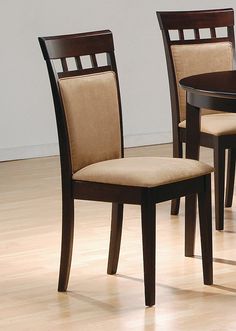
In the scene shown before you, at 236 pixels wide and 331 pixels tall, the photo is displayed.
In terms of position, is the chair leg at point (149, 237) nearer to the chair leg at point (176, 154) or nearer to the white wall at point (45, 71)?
the chair leg at point (176, 154)

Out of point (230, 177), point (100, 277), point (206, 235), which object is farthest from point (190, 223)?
point (230, 177)

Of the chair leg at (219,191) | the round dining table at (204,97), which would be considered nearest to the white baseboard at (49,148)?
the chair leg at (219,191)

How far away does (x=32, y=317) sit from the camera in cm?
324

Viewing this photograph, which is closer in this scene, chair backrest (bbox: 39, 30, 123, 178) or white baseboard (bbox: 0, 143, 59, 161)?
chair backrest (bbox: 39, 30, 123, 178)

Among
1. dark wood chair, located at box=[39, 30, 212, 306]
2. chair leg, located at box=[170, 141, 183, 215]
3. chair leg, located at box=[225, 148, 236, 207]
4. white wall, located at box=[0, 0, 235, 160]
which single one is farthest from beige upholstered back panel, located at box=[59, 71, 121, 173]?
white wall, located at box=[0, 0, 235, 160]

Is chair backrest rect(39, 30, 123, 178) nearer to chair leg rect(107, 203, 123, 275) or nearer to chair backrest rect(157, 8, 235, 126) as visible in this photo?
chair leg rect(107, 203, 123, 275)

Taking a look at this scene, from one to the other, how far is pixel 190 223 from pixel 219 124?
24.1 inches

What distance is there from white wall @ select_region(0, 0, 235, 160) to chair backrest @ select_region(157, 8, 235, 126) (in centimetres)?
159

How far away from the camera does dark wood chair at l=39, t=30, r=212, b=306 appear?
3.29 meters

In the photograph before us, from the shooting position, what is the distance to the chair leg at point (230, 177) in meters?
4.62

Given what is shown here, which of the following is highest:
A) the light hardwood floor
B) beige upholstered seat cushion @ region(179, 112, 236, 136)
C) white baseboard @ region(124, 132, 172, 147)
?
beige upholstered seat cushion @ region(179, 112, 236, 136)

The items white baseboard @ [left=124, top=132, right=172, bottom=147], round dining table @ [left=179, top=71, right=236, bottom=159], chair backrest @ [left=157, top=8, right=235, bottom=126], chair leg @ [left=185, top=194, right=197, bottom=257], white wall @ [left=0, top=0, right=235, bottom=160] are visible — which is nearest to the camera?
round dining table @ [left=179, top=71, right=236, bottom=159]

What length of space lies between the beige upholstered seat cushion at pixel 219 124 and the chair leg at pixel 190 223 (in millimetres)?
498

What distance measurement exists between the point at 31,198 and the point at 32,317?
178 centimetres
